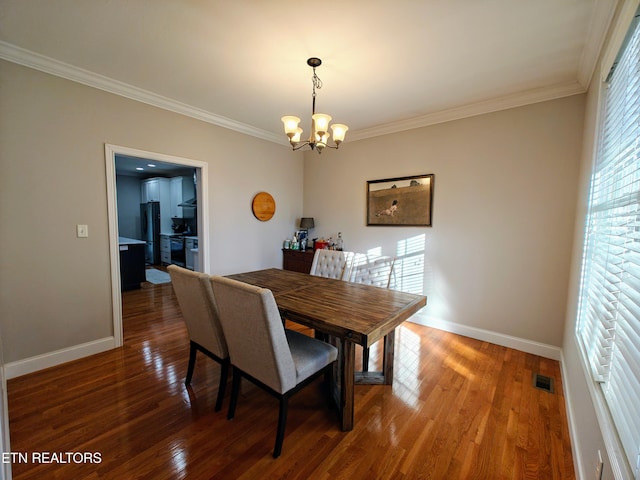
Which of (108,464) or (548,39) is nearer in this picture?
(108,464)

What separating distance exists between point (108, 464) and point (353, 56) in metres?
3.03

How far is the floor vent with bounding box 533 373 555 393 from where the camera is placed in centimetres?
215

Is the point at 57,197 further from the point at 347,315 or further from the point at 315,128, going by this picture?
the point at 347,315

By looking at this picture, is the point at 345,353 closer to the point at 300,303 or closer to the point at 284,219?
the point at 300,303

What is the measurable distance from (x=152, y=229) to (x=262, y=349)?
679 centimetres

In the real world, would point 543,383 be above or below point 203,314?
below

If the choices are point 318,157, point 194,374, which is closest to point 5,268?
point 194,374

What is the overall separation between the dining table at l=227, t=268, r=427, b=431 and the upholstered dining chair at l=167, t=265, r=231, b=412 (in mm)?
449

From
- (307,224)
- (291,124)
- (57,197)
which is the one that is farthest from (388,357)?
(57,197)

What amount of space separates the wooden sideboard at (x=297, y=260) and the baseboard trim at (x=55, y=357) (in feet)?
7.72

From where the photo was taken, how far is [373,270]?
2.88 meters

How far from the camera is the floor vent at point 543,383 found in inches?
84.7

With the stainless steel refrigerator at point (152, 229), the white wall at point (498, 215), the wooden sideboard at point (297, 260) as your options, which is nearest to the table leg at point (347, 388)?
the white wall at point (498, 215)

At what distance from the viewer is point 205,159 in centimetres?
337
